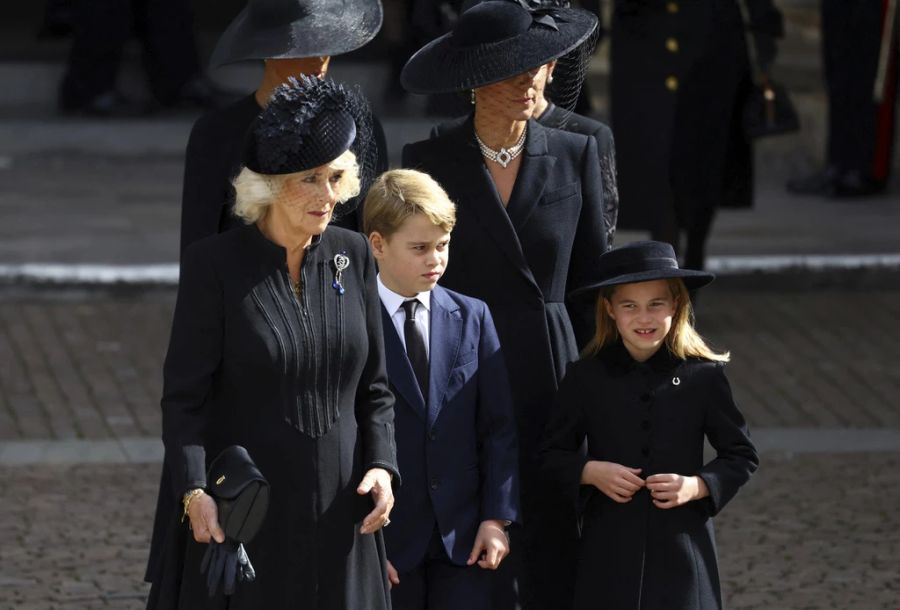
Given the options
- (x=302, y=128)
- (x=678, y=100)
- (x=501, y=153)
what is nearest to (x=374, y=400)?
(x=302, y=128)

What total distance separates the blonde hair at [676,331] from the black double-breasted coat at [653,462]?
0.09 feet

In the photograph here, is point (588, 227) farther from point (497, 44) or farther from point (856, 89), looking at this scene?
point (856, 89)

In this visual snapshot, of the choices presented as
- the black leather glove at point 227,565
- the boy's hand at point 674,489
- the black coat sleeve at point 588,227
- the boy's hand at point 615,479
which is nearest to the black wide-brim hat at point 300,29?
the black coat sleeve at point 588,227

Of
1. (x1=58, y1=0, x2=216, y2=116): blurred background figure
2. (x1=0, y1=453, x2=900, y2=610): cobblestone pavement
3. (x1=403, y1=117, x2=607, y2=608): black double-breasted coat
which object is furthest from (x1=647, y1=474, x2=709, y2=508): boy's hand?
(x1=58, y1=0, x2=216, y2=116): blurred background figure

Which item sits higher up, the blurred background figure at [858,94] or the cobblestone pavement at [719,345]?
the cobblestone pavement at [719,345]

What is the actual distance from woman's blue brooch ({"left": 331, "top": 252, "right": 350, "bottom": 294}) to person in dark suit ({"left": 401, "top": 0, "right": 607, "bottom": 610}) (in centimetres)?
82

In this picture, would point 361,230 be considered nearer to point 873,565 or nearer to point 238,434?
point 238,434

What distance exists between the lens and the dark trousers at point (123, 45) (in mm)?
14266

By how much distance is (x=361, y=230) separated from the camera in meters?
5.24

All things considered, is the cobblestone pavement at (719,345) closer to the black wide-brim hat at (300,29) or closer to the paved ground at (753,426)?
the paved ground at (753,426)

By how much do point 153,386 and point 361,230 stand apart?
409 cm

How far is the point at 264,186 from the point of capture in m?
4.46

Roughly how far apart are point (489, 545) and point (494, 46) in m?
1.21

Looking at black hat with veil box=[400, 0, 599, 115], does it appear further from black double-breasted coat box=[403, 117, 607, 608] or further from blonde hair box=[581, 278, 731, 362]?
blonde hair box=[581, 278, 731, 362]
